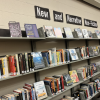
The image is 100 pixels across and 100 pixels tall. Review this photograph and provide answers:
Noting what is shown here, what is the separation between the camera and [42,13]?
2.43 meters

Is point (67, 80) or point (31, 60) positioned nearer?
point (31, 60)

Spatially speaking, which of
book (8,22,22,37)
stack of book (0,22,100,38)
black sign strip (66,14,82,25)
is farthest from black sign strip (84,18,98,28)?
book (8,22,22,37)

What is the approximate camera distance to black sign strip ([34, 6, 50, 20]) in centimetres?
234

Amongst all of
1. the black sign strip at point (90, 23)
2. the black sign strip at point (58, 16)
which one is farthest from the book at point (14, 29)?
the black sign strip at point (90, 23)

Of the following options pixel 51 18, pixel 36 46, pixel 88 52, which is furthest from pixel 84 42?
pixel 36 46

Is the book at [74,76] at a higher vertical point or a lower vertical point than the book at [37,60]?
lower

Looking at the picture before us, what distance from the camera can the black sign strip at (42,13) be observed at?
234cm

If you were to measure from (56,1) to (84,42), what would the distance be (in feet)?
4.93

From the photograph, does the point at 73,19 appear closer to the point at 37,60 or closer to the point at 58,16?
the point at 58,16

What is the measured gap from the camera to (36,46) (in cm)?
229

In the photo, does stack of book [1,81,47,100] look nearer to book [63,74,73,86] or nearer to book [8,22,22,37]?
book [63,74,73,86]

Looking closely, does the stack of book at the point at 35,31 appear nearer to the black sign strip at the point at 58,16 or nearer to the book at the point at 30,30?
the book at the point at 30,30

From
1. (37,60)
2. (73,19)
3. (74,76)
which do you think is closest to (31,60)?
(37,60)

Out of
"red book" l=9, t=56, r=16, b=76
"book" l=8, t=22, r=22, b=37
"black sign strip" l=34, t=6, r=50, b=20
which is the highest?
"black sign strip" l=34, t=6, r=50, b=20
